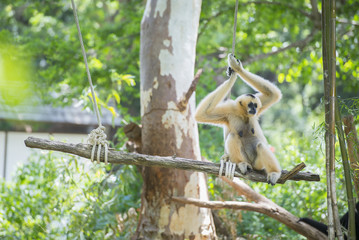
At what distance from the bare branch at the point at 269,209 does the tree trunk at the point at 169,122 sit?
296 mm

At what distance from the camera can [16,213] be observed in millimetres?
6691

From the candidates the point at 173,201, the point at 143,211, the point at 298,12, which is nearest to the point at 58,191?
the point at 143,211

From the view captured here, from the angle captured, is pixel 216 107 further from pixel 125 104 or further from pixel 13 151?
pixel 13 151

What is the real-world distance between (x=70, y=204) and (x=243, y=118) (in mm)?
3305

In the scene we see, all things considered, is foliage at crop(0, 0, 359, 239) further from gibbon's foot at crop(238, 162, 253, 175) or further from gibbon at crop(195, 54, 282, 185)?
gibbon's foot at crop(238, 162, 253, 175)

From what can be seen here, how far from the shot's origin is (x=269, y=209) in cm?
507

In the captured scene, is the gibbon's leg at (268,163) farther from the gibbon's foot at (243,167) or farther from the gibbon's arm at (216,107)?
the gibbon's arm at (216,107)

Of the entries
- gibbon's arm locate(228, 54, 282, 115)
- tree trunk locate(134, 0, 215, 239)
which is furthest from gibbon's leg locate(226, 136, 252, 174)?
tree trunk locate(134, 0, 215, 239)

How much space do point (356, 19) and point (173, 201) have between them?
769cm

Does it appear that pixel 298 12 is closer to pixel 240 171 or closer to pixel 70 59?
pixel 70 59

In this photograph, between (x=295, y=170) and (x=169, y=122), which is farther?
(x=169, y=122)

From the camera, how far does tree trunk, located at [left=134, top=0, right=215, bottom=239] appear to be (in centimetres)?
530

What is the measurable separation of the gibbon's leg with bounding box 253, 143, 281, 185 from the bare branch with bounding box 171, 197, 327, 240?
65 centimetres

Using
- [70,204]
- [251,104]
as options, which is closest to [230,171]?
[251,104]
